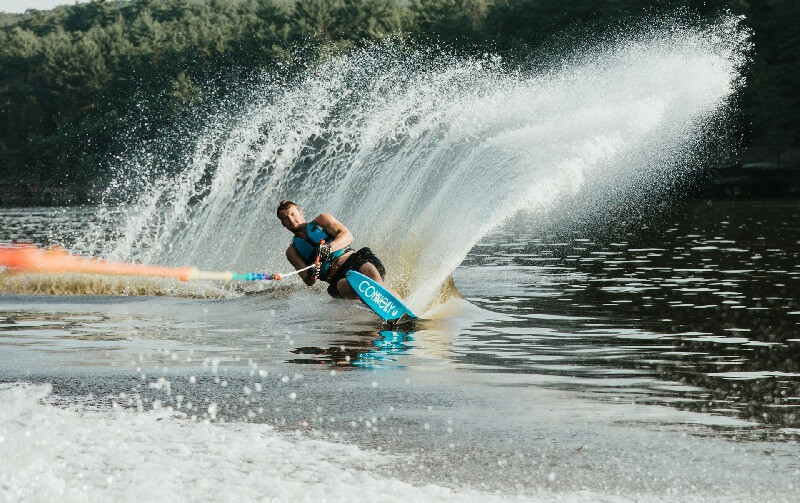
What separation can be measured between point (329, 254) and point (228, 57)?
102047 millimetres

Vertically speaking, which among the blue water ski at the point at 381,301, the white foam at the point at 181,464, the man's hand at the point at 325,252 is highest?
the man's hand at the point at 325,252

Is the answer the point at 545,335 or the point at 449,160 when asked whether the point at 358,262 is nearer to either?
the point at 545,335

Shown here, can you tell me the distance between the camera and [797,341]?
517 inches

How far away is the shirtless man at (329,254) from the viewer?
1559 cm

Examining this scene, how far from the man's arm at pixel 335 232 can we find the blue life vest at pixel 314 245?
8cm

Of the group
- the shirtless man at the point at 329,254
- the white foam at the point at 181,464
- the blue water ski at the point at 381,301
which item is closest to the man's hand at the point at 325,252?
the shirtless man at the point at 329,254

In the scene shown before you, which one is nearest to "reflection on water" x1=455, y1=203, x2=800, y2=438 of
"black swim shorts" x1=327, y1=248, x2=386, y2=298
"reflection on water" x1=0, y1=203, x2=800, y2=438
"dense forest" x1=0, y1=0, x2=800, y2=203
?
"reflection on water" x1=0, y1=203, x2=800, y2=438

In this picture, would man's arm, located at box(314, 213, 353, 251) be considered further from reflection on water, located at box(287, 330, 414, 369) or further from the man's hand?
reflection on water, located at box(287, 330, 414, 369)

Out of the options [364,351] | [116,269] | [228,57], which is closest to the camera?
[364,351]

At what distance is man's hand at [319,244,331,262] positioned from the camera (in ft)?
50.4

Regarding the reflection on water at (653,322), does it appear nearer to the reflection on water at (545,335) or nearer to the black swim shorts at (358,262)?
the reflection on water at (545,335)

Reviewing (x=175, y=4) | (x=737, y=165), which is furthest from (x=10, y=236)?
(x=175, y=4)

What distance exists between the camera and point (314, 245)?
15883 millimetres

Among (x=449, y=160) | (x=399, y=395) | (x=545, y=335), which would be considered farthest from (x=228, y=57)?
(x=399, y=395)
